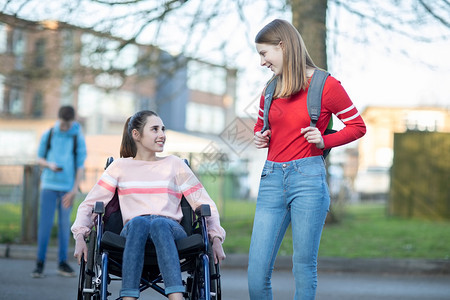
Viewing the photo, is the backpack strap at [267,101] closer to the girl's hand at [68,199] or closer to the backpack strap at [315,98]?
the backpack strap at [315,98]

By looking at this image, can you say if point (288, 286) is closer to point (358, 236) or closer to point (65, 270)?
point (65, 270)

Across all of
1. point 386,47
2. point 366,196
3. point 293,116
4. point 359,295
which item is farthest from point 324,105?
point 366,196

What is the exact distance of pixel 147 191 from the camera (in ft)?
16.4

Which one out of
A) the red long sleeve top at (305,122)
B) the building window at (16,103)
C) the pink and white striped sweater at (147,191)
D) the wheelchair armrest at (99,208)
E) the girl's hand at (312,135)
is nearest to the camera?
the girl's hand at (312,135)

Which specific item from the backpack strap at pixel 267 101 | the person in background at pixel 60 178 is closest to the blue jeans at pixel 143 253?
the backpack strap at pixel 267 101

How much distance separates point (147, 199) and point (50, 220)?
12.5 feet

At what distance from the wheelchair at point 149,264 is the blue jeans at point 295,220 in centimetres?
40

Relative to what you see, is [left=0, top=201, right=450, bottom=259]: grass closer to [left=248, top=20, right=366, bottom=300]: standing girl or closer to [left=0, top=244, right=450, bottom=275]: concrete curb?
[left=0, top=244, right=450, bottom=275]: concrete curb

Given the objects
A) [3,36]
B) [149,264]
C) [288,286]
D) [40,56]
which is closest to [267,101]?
[149,264]

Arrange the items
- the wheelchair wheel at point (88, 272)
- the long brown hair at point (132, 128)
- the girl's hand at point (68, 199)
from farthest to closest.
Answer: the girl's hand at point (68, 199) < the long brown hair at point (132, 128) < the wheelchair wheel at point (88, 272)

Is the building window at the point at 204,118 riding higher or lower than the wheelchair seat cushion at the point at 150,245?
higher

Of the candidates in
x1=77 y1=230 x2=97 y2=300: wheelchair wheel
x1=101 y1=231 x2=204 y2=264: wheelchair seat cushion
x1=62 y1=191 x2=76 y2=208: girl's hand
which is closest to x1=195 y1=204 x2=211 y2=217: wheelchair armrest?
x1=101 y1=231 x2=204 y2=264: wheelchair seat cushion

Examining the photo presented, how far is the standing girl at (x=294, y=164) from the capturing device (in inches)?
162

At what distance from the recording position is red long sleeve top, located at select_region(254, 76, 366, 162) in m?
4.13
